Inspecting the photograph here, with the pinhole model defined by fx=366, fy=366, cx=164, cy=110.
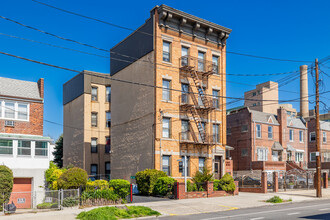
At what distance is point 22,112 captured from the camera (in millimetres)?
28703

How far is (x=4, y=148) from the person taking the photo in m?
26.0

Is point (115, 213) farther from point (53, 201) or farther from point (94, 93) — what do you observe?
point (94, 93)

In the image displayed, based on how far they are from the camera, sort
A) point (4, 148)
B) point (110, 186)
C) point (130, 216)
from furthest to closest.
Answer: point (4, 148) → point (110, 186) → point (130, 216)

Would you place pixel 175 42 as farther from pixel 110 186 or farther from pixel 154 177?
pixel 110 186

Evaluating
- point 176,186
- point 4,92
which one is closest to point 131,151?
point 176,186

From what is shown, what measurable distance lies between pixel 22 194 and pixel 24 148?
10.9ft

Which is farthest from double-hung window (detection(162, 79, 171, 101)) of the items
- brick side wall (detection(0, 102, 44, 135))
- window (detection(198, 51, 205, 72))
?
brick side wall (detection(0, 102, 44, 135))

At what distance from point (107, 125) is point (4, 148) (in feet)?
69.1

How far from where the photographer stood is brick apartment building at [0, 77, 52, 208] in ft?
85.7

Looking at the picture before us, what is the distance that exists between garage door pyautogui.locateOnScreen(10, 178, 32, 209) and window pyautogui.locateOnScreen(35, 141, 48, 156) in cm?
201

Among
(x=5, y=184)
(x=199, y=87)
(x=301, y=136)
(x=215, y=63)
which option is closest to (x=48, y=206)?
(x=5, y=184)

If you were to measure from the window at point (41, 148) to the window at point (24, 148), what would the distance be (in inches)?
22.5

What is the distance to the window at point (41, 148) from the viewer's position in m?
27.3

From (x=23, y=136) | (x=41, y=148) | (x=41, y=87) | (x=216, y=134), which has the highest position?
(x=41, y=87)
